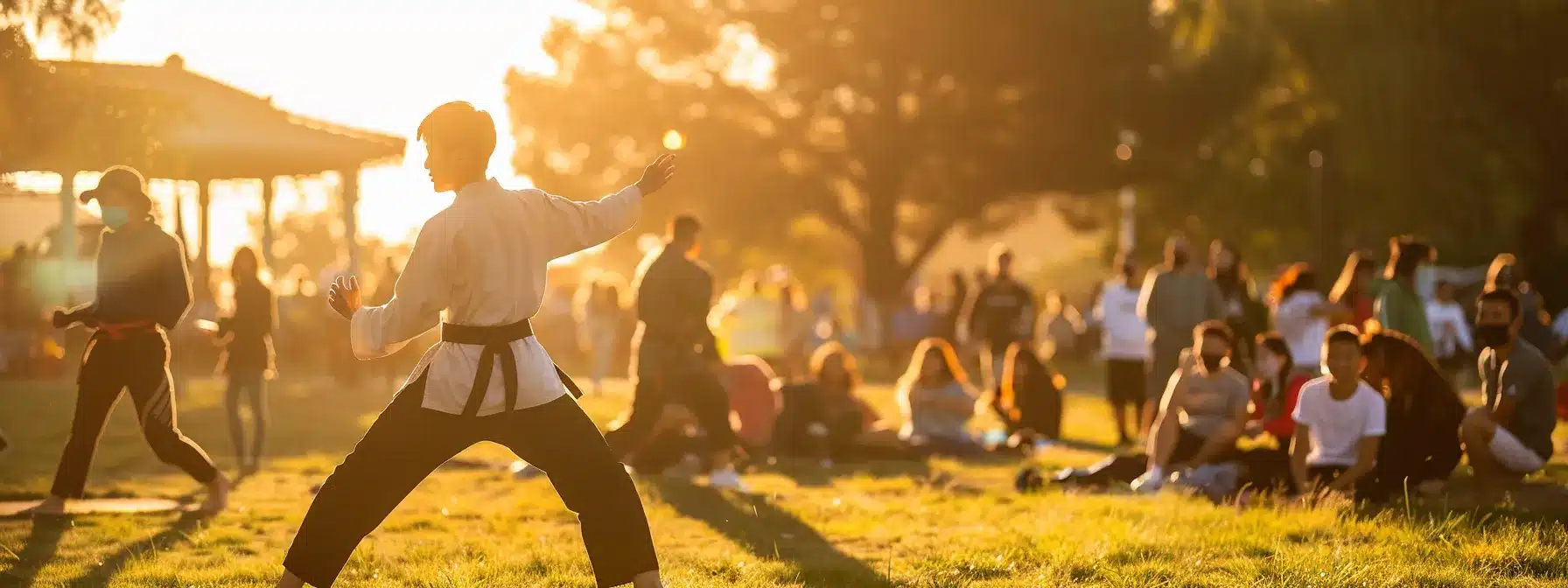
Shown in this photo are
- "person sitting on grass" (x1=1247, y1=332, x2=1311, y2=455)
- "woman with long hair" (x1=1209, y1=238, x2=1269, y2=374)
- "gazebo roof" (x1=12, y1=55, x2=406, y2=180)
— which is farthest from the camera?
"gazebo roof" (x1=12, y1=55, x2=406, y2=180)

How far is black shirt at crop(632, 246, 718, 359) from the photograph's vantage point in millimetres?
11227

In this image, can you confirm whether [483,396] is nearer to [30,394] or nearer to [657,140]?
[30,394]

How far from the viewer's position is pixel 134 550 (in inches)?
315

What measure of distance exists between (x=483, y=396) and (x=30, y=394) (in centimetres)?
1555

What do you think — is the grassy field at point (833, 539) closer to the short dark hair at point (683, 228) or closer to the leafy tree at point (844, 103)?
the short dark hair at point (683, 228)

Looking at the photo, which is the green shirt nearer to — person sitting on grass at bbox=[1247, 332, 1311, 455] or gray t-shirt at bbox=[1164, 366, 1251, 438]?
person sitting on grass at bbox=[1247, 332, 1311, 455]

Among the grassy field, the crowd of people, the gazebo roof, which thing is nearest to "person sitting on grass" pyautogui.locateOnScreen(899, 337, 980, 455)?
the crowd of people

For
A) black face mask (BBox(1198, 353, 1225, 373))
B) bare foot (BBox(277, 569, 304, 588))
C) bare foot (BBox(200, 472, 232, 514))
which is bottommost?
bare foot (BBox(200, 472, 232, 514))

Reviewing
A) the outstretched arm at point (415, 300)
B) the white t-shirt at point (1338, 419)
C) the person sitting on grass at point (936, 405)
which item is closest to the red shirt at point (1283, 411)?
the white t-shirt at point (1338, 419)

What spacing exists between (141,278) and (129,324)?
24 cm

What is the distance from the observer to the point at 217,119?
66.0ft

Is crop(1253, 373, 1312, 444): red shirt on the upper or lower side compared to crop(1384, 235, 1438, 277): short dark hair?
lower

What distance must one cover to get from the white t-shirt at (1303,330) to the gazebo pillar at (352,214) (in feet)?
42.8

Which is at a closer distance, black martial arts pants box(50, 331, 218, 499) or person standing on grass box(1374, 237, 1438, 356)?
black martial arts pants box(50, 331, 218, 499)
